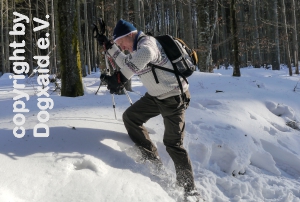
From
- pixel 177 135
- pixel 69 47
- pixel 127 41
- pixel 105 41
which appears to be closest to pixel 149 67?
pixel 127 41

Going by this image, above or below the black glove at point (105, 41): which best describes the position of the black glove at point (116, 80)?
below

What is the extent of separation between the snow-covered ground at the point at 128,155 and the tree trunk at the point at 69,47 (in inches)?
18.6

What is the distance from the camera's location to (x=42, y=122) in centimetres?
386

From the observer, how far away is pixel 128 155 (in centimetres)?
361

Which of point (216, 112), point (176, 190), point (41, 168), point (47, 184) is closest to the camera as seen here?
point (47, 184)

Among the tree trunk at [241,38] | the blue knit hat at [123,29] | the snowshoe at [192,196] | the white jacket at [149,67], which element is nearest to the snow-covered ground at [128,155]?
the snowshoe at [192,196]

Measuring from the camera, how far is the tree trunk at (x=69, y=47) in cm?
571

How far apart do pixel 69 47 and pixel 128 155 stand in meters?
3.04

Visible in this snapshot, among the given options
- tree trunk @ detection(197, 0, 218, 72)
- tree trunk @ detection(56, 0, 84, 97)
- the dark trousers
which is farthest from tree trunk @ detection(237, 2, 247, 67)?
the dark trousers

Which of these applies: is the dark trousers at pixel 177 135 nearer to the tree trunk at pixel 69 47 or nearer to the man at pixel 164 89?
the man at pixel 164 89

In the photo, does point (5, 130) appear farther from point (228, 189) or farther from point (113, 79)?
point (228, 189)

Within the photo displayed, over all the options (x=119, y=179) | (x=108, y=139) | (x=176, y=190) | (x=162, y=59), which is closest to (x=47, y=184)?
(x=119, y=179)

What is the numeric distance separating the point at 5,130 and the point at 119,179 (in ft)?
5.35

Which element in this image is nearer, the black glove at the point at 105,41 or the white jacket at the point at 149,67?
the white jacket at the point at 149,67
